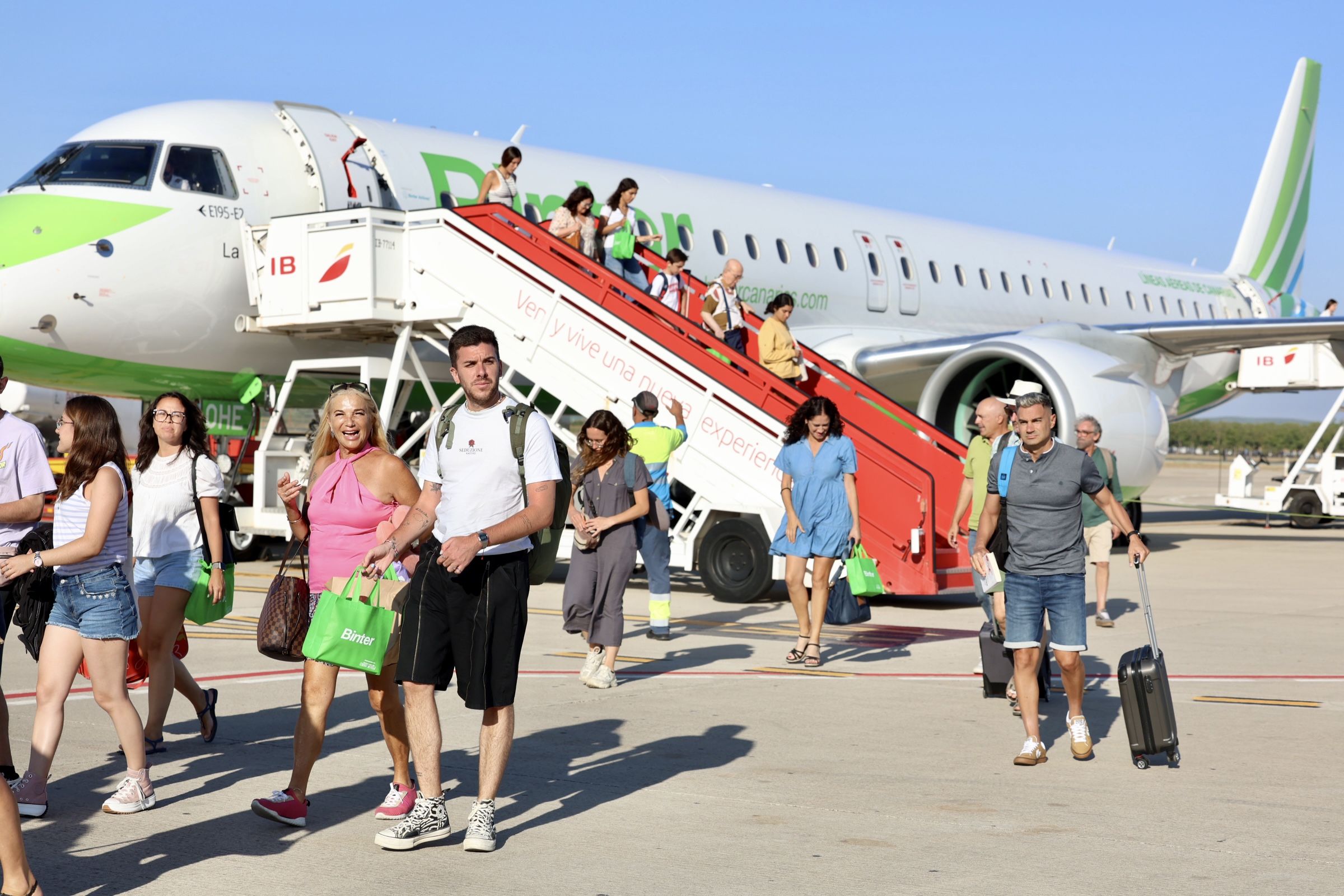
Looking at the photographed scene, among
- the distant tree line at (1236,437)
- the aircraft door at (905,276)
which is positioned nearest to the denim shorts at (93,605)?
the aircraft door at (905,276)

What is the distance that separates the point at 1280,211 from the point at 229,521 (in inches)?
1132

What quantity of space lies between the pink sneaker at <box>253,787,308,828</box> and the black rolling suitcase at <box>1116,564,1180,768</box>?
3.20m

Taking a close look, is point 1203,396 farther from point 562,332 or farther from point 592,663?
point 592,663

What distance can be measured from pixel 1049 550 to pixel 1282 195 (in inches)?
1075

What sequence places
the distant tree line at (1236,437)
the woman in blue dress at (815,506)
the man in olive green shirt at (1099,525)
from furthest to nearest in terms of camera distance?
1. the distant tree line at (1236,437)
2. the man in olive green shirt at (1099,525)
3. the woman in blue dress at (815,506)

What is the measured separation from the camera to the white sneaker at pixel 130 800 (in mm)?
4922

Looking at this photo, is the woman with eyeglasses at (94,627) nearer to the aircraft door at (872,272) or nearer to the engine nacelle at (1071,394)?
the engine nacelle at (1071,394)

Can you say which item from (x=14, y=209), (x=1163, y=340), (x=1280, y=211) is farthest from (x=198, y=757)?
(x=1280, y=211)

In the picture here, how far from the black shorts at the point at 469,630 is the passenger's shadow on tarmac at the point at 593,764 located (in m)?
0.55

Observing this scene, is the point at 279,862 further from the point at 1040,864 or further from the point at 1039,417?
the point at 1039,417

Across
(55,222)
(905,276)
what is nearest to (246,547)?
(55,222)

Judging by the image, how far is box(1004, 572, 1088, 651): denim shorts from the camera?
612 centimetres

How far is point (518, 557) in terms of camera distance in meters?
4.80

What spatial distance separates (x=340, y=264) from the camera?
1177 cm
